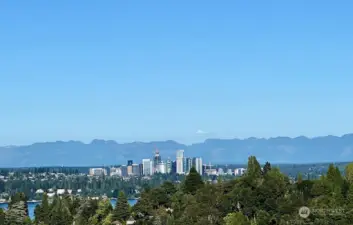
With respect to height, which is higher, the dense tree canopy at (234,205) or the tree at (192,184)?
the tree at (192,184)

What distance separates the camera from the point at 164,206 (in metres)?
37.3

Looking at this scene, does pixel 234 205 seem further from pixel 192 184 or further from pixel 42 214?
pixel 42 214

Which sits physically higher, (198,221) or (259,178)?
(259,178)

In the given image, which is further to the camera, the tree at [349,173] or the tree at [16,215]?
the tree at [16,215]

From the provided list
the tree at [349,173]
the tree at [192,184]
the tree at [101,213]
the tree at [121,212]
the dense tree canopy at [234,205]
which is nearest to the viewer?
the dense tree canopy at [234,205]

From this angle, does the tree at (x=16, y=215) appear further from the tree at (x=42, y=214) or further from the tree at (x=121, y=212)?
the tree at (x=121, y=212)

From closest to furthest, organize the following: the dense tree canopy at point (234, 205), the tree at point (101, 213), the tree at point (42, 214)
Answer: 1. the dense tree canopy at point (234, 205)
2. the tree at point (101, 213)
3. the tree at point (42, 214)

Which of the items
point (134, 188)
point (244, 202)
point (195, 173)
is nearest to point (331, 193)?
point (244, 202)

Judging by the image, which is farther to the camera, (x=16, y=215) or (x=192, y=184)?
(x=16, y=215)

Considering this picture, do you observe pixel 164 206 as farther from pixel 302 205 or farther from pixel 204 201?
pixel 302 205

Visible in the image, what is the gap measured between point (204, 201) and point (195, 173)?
733 cm

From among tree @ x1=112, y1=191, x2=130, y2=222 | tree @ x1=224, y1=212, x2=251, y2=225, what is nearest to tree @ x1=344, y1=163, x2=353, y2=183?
tree @ x1=224, y1=212, x2=251, y2=225
